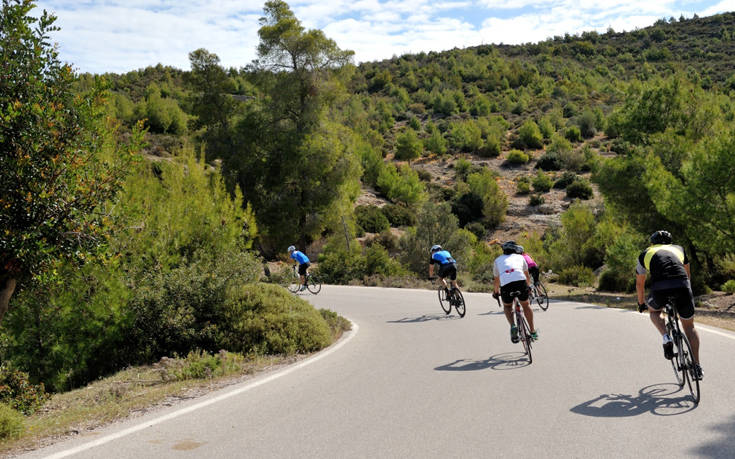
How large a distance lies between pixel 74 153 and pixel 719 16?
14802 cm

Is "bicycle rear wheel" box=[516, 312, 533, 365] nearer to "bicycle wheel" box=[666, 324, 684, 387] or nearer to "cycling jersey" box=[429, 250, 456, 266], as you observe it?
"bicycle wheel" box=[666, 324, 684, 387]

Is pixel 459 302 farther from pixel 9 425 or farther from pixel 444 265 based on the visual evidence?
pixel 9 425

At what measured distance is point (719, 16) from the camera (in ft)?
411

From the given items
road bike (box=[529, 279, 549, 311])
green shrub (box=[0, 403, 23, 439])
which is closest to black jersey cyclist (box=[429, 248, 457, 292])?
road bike (box=[529, 279, 549, 311])

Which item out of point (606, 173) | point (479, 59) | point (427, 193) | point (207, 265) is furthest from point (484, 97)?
point (207, 265)

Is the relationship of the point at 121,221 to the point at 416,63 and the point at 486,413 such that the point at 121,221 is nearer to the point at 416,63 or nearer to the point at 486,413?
the point at 486,413

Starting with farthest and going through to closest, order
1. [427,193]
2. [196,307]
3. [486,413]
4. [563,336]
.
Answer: [427,193] < [196,307] < [563,336] < [486,413]

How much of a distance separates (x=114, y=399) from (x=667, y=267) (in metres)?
6.86

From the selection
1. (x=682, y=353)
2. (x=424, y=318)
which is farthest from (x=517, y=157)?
(x=682, y=353)

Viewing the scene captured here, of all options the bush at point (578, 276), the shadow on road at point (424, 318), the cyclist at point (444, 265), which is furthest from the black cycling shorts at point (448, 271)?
the bush at point (578, 276)

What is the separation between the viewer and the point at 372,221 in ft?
163

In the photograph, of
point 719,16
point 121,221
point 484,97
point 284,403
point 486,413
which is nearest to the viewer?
point 486,413

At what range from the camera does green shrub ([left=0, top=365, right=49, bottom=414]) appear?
817 cm

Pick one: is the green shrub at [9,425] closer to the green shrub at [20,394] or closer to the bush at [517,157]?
the green shrub at [20,394]
